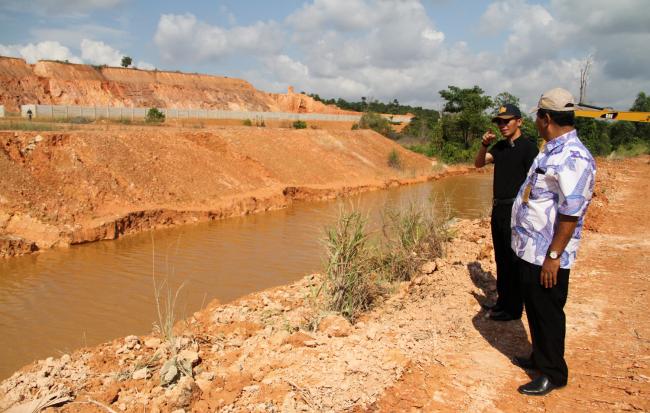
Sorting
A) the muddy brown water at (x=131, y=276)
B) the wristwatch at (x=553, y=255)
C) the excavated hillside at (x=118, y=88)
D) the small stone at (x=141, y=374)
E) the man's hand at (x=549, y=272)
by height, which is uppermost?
the excavated hillside at (x=118, y=88)

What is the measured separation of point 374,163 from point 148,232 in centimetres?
1631

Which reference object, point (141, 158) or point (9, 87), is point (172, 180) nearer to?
point (141, 158)

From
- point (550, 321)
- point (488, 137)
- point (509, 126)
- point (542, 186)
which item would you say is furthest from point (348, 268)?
point (542, 186)

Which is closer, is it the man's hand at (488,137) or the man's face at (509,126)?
the man's face at (509,126)

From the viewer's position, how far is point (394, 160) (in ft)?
87.5

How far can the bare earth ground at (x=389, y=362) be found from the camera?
8.79 ft

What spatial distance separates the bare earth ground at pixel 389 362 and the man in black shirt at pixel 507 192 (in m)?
0.18

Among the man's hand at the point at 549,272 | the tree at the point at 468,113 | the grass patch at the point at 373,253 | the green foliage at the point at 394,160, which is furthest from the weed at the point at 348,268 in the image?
the tree at the point at 468,113

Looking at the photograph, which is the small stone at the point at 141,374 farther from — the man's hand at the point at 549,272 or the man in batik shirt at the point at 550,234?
the man's hand at the point at 549,272

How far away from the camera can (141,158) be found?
1421 centimetres

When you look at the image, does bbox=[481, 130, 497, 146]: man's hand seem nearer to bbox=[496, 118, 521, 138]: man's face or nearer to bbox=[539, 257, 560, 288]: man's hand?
bbox=[496, 118, 521, 138]: man's face

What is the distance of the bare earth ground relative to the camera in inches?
105

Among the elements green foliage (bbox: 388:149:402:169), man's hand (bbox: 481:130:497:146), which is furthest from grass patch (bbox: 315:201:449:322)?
green foliage (bbox: 388:149:402:169)

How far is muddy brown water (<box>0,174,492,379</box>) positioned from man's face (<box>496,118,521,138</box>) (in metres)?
1.72
